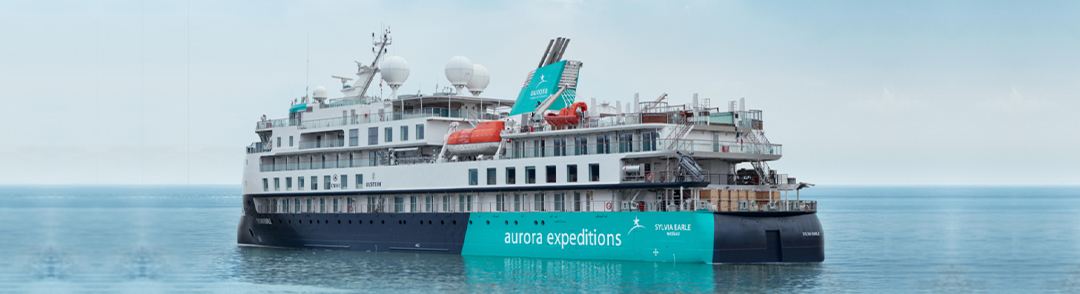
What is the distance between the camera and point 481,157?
165 ft

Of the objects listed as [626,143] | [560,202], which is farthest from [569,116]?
[560,202]

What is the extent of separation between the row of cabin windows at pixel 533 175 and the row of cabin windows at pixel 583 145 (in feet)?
2.07

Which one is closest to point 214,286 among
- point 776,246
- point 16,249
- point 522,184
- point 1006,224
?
point 16,249

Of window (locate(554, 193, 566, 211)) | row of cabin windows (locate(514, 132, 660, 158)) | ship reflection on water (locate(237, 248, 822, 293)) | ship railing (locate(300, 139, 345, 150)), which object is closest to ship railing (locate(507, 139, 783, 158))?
row of cabin windows (locate(514, 132, 660, 158))

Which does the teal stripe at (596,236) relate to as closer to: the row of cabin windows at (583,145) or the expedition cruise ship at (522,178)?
the expedition cruise ship at (522,178)

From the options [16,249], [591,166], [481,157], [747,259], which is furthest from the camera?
[481,157]

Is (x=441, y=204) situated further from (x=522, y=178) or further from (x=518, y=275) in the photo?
(x=518, y=275)

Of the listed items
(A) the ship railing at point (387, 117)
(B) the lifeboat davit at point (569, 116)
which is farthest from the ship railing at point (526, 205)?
(A) the ship railing at point (387, 117)

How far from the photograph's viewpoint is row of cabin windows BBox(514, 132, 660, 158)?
Result: 44.5m

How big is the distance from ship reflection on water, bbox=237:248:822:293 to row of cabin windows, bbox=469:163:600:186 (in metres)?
3.37

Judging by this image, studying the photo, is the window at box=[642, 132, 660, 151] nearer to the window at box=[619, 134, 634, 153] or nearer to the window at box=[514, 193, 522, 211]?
the window at box=[619, 134, 634, 153]

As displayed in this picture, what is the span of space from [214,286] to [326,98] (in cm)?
2230

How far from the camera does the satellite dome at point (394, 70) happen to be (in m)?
57.0

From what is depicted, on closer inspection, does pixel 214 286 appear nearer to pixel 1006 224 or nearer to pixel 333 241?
pixel 333 241
